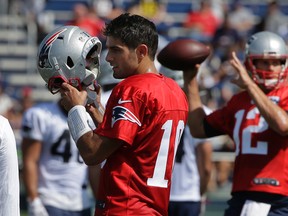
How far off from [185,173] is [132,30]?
110 inches

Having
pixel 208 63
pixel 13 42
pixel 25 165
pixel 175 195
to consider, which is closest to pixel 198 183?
pixel 175 195

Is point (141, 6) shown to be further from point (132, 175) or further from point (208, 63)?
point (132, 175)

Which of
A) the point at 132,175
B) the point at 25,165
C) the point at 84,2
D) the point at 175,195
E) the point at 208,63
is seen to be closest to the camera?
the point at 132,175

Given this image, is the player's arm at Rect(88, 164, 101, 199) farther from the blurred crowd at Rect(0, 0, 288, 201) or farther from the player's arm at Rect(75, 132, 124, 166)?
the blurred crowd at Rect(0, 0, 288, 201)

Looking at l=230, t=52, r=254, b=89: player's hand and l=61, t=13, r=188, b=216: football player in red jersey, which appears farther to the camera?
l=230, t=52, r=254, b=89: player's hand

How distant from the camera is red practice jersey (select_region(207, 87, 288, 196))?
5156 millimetres

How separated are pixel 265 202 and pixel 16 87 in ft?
35.9

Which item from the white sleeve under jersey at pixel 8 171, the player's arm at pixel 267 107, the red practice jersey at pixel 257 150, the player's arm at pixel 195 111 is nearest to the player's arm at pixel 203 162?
the player's arm at pixel 195 111

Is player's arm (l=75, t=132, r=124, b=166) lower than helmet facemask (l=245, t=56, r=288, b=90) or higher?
lower


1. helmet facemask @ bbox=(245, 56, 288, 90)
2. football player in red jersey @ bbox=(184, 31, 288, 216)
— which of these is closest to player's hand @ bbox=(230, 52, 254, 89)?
football player in red jersey @ bbox=(184, 31, 288, 216)

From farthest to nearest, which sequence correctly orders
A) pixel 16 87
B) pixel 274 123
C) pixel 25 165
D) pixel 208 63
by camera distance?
1. pixel 16 87
2. pixel 208 63
3. pixel 25 165
4. pixel 274 123

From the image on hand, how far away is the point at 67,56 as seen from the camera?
13.4 feet

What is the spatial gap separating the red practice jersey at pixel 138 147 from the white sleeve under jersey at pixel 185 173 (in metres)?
2.54

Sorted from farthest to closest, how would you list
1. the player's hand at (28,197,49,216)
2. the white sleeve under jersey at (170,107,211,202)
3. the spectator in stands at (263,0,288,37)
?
the spectator in stands at (263,0,288,37), the white sleeve under jersey at (170,107,211,202), the player's hand at (28,197,49,216)
